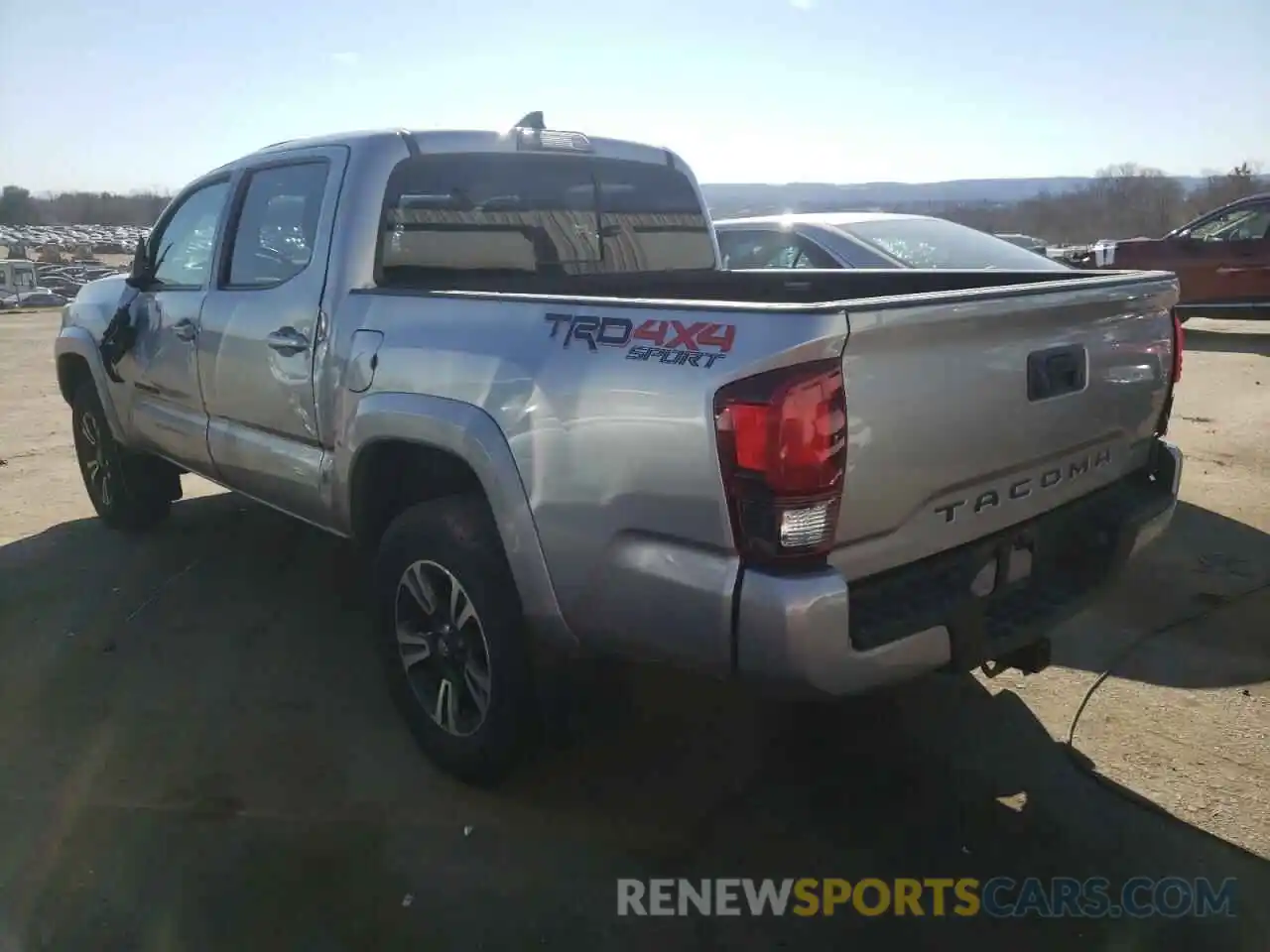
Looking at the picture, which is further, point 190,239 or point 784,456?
point 190,239

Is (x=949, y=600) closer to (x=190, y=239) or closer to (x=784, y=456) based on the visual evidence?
(x=784, y=456)

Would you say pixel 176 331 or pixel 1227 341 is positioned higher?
pixel 176 331

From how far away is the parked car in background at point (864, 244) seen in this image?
20.8 feet

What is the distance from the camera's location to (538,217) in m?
3.96

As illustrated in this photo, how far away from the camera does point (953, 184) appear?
5335 inches

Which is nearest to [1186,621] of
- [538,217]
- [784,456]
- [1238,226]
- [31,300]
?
[784,456]

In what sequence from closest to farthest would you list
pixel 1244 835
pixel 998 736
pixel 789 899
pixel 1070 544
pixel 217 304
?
pixel 789 899, pixel 1244 835, pixel 1070 544, pixel 998 736, pixel 217 304

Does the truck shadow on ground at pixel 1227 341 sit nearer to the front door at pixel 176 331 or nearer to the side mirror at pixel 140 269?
the front door at pixel 176 331

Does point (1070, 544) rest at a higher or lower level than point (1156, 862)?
higher

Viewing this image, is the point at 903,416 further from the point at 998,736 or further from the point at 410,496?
the point at 410,496

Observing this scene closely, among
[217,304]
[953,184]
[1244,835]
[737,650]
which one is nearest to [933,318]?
[737,650]

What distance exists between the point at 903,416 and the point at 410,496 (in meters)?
1.78

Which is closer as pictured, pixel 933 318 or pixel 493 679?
pixel 933 318

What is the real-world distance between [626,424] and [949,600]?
0.88 metres
